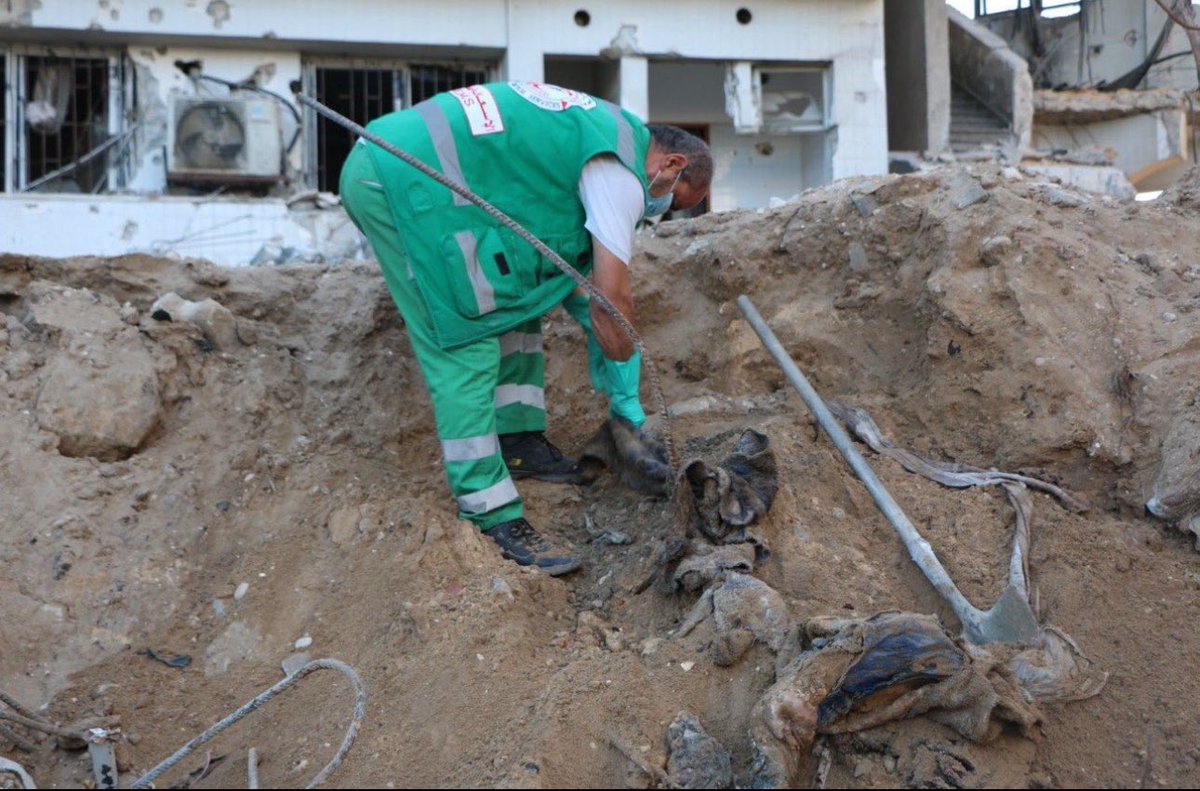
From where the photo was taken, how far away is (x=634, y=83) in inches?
411

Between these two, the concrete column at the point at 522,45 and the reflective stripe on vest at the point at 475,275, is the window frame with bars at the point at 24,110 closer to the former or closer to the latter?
the concrete column at the point at 522,45

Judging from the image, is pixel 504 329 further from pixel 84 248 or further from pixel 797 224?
pixel 84 248

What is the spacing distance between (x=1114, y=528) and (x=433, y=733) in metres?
2.19

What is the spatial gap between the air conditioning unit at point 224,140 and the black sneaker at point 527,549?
6.75m

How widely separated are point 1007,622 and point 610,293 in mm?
1488

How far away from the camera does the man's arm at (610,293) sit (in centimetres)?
361

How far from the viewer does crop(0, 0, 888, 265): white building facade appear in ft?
30.5

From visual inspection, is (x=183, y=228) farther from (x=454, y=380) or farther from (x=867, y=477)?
(x=867, y=477)

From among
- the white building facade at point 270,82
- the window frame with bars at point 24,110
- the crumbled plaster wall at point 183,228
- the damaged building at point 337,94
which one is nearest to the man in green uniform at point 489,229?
the crumbled plaster wall at point 183,228

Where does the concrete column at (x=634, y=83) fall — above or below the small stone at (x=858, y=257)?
above

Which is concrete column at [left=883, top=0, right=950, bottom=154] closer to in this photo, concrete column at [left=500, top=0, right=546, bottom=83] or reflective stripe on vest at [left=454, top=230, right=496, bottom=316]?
concrete column at [left=500, top=0, right=546, bottom=83]

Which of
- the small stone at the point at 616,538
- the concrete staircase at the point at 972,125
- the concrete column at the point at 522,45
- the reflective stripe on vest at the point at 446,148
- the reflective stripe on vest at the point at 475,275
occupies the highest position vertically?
the concrete column at the point at 522,45

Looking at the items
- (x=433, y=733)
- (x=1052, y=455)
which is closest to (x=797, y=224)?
(x=1052, y=455)

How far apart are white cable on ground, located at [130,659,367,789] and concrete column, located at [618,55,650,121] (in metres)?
8.15
